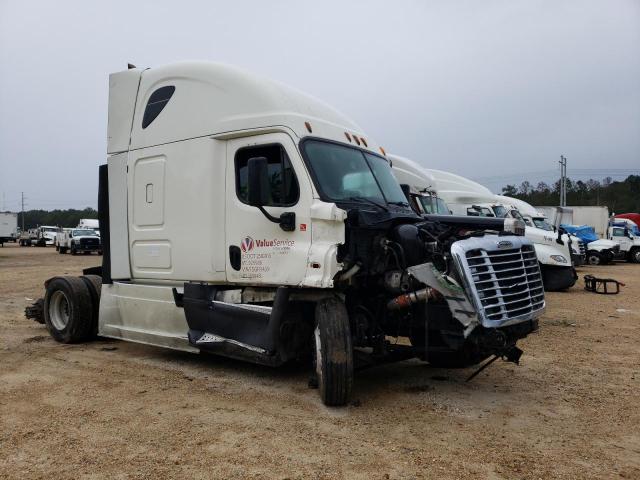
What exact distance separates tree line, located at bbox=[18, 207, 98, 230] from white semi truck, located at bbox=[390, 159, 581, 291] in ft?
313

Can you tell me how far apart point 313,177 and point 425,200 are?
9399 mm

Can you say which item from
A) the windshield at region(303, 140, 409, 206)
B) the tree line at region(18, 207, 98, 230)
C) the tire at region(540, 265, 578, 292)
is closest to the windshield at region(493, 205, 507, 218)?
the tire at region(540, 265, 578, 292)

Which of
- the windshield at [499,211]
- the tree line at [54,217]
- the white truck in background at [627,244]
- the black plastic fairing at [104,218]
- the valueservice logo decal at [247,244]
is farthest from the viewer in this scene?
the tree line at [54,217]

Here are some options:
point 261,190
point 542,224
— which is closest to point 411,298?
point 261,190

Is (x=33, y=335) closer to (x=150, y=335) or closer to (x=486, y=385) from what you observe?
(x=150, y=335)

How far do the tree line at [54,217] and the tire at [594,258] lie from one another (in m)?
95.3

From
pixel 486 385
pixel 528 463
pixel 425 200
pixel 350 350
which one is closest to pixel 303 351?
pixel 350 350

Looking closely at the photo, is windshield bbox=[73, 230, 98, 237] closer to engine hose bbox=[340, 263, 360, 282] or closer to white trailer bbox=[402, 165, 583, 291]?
white trailer bbox=[402, 165, 583, 291]

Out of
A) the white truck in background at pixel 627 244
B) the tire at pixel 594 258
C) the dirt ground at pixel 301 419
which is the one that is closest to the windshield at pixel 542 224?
the tire at pixel 594 258

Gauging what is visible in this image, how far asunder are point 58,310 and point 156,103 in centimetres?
357

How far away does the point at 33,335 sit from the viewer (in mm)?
8273

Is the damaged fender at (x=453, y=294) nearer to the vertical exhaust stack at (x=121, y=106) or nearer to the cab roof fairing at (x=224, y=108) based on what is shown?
the cab roof fairing at (x=224, y=108)

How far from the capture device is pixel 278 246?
5.47m

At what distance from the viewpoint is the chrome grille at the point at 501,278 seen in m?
4.62
